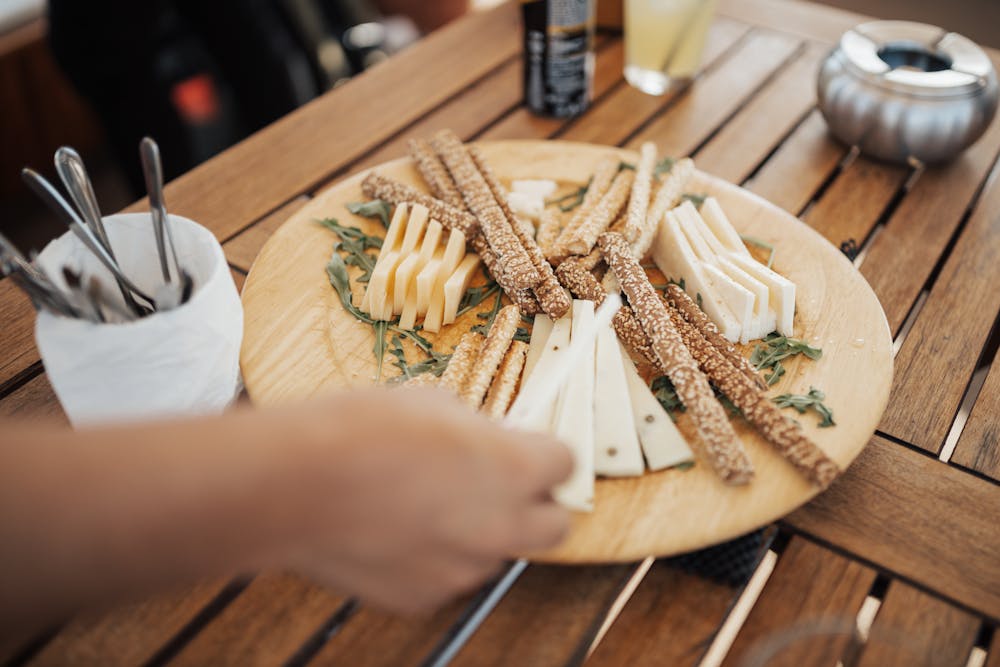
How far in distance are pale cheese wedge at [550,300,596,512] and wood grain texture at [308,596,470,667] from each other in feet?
0.56

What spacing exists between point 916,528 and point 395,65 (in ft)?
4.88

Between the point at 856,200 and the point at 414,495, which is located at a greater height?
the point at 414,495

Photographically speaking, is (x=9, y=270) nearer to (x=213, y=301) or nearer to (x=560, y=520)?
(x=213, y=301)

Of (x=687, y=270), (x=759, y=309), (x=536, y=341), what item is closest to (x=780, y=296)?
(x=759, y=309)

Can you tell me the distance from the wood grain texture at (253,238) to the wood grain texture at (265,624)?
64 cm

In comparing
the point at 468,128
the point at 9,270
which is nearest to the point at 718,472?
the point at 9,270

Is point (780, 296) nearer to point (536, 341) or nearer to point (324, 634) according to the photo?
point (536, 341)

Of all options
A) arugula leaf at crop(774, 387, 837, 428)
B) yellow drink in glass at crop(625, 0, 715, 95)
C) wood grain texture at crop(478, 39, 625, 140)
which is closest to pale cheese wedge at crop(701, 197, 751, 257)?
arugula leaf at crop(774, 387, 837, 428)

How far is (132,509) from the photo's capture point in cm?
57

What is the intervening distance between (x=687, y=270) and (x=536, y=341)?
0.26 meters

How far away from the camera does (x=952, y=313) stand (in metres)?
1.27

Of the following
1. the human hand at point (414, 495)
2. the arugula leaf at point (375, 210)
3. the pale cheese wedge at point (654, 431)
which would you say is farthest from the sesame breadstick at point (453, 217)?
the human hand at point (414, 495)

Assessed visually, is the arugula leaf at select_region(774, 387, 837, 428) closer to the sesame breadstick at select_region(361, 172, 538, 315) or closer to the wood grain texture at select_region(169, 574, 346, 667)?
the sesame breadstick at select_region(361, 172, 538, 315)

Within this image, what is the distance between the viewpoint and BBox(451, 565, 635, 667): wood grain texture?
0.82 m
